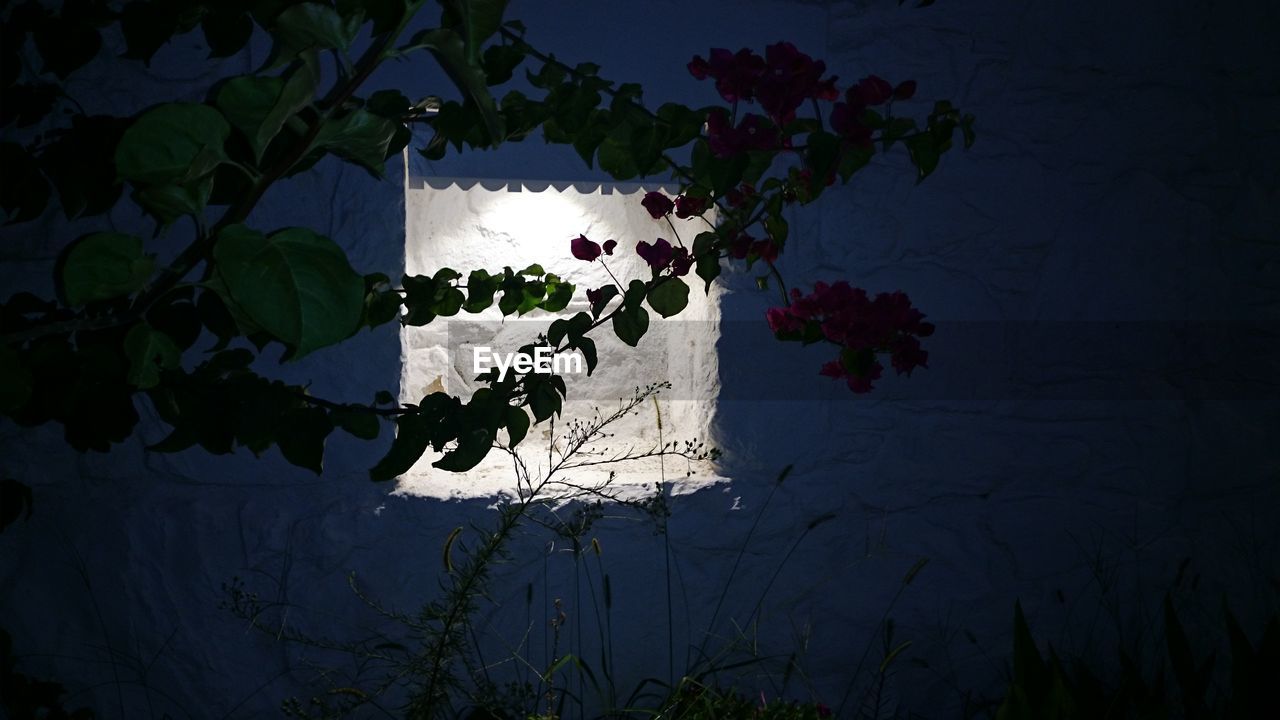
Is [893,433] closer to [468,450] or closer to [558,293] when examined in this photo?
[558,293]

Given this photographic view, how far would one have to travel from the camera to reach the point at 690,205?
1.15 meters

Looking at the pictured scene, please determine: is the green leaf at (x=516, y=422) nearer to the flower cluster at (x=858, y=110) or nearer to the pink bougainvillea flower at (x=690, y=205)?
the pink bougainvillea flower at (x=690, y=205)

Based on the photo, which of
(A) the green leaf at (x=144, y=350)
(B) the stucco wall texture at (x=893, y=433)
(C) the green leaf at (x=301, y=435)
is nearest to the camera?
(A) the green leaf at (x=144, y=350)

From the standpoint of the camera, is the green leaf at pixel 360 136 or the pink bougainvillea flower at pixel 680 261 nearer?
the green leaf at pixel 360 136

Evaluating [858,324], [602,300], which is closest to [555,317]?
[602,300]

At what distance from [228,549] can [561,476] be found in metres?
0.58

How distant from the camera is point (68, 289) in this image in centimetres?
46

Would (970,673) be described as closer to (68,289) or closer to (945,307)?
(945,307)

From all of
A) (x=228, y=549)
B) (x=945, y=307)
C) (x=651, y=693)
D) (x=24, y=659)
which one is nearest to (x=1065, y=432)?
(x=945, y=307)

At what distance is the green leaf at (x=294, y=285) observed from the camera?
A: 1.30ft

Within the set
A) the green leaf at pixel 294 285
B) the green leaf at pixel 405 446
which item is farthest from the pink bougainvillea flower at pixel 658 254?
the green leaf at pixel 294 285

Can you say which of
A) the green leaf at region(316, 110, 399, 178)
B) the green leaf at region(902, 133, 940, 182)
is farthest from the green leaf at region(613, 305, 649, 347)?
the green leaf at region(316, 110, 399, 178)

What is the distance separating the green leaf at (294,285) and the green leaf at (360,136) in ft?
0.22

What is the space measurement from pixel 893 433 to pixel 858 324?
538 millimetres
